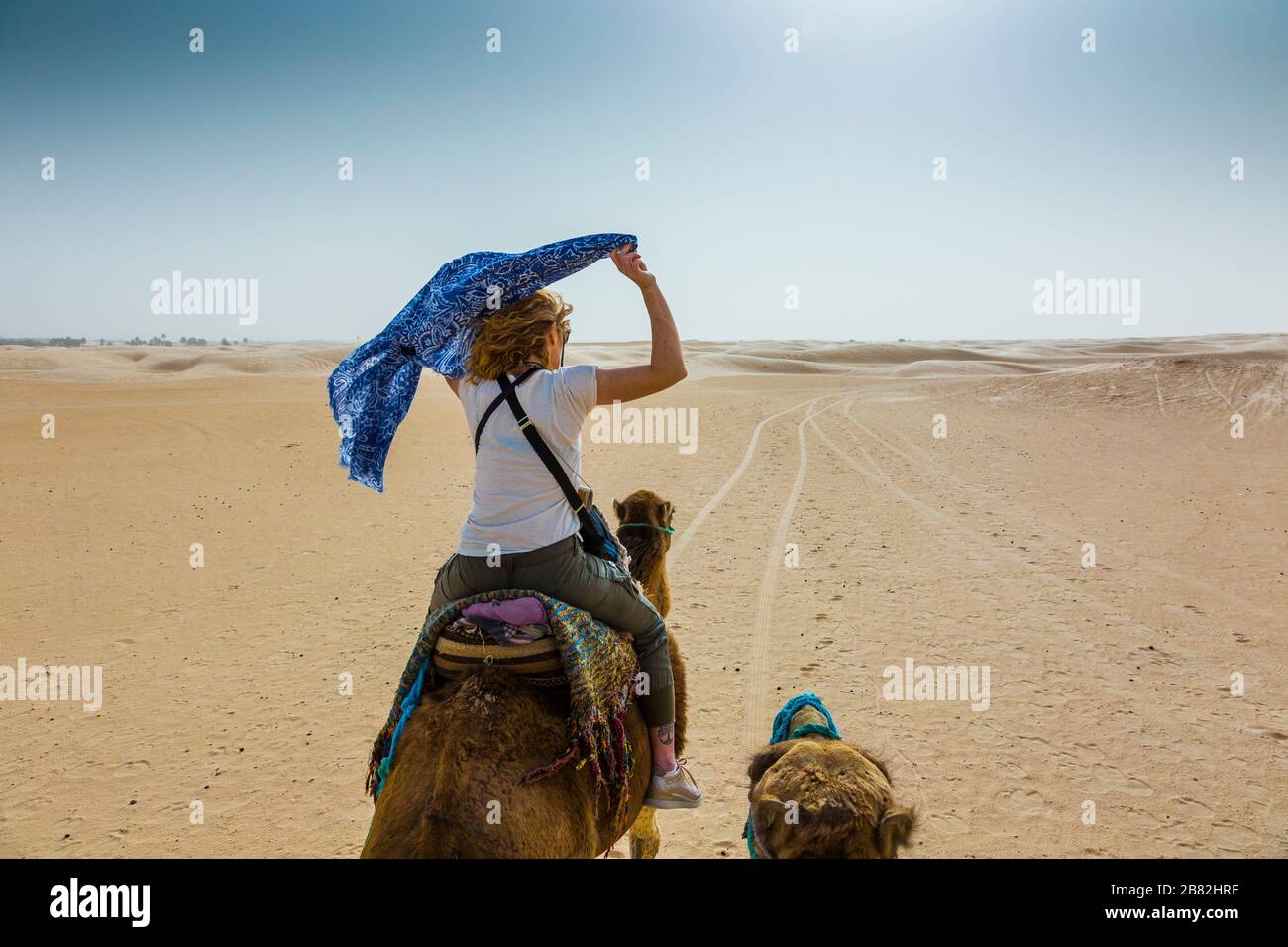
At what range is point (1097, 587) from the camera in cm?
941

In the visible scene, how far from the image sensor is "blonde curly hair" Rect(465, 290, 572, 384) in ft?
9.16

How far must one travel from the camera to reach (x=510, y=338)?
9.25 feet

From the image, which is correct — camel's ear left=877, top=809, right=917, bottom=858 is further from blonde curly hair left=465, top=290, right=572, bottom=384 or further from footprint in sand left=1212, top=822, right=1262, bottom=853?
footprint in sand left=1212, top=822, right=1262, bottom=853

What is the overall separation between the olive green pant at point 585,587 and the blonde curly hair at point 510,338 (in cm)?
69

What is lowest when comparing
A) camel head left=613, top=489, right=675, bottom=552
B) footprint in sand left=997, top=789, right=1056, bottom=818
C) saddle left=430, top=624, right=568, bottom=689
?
footprint in sand left=997, top=789, right=1056, bottom=818

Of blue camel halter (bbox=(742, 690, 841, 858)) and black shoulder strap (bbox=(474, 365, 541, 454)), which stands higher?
black shoulder strap (bbox=(474, 365, 541, 454))

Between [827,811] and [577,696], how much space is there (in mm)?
1045

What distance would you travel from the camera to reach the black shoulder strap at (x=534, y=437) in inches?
107

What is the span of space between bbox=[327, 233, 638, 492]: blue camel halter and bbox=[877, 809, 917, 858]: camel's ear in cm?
240

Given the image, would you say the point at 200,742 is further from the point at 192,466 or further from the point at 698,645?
the point at 192,466

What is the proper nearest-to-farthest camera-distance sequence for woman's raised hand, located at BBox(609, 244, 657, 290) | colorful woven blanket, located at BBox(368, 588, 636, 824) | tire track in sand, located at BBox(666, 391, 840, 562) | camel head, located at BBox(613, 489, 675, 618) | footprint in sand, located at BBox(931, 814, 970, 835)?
colorful woven blanket, located at BBox(368, 588, 636, 824) → woman's raised hand, located at BBox(609, 244, 657, 290) → camel head, located at BBox(613, 489, 675, 618) → footprint in sand, located at BBox(931, 814, 970, 835) → tire track in sand, located at BBox(666, 391, 840, 562)

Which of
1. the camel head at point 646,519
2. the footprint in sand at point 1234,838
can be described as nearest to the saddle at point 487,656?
the camel head at point 646,519

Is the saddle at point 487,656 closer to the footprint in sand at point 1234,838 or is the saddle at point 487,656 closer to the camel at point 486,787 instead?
the camel at point 486,787

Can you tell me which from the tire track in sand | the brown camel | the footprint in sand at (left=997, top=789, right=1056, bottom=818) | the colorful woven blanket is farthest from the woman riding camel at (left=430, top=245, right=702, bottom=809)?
the tire track in sand
